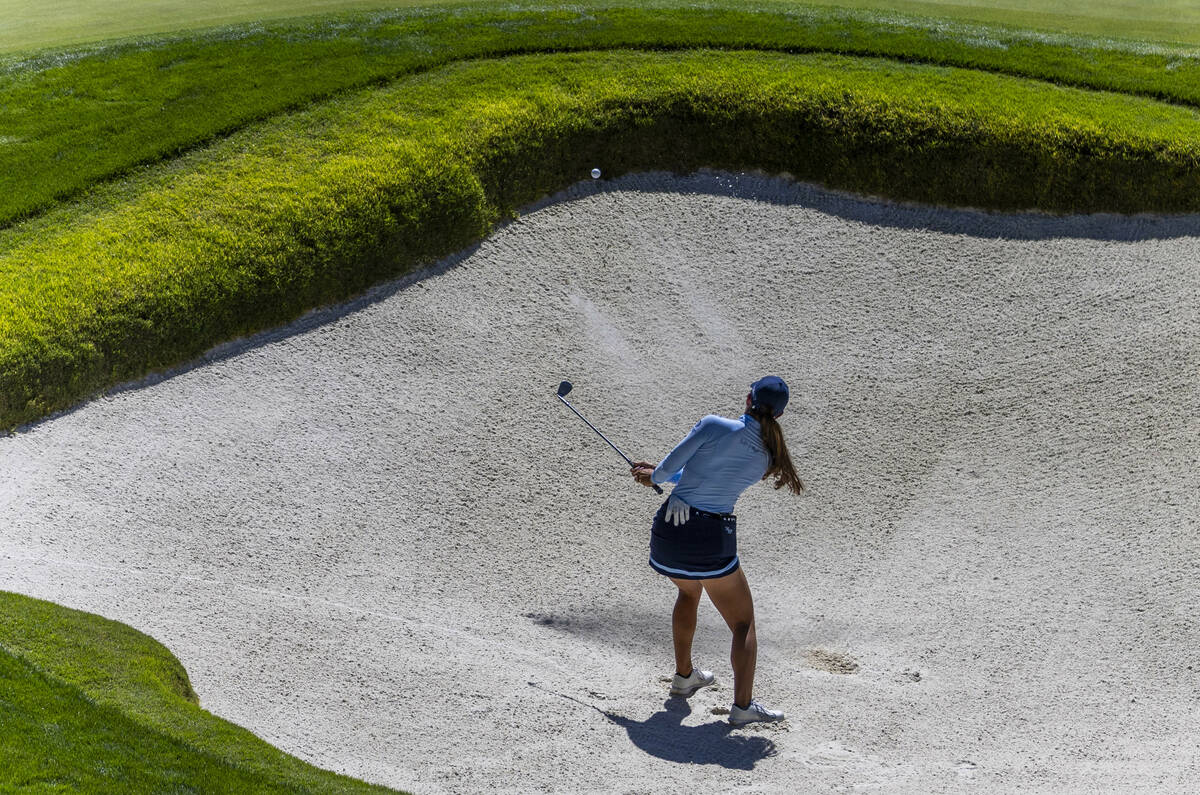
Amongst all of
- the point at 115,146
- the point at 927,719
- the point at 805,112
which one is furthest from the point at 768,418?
the point at 115,146

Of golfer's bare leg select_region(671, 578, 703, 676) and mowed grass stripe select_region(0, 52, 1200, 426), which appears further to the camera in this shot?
mowed grass stripe select_region(0, 52, 1200, 426)

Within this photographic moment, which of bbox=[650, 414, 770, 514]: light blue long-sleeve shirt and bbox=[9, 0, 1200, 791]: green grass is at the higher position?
bbox=[9, 0, 1200, 791]: green grass

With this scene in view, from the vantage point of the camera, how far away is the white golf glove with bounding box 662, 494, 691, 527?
300 inches

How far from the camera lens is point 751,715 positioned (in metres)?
8.13

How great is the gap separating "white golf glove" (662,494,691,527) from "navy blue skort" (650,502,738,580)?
0.10ft

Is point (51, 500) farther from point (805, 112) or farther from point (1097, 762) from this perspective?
point (805, 112)

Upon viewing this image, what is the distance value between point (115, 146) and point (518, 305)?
5.96 m

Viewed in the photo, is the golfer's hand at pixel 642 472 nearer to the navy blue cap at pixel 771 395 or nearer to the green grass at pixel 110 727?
the navy blue cap at pixel 771 395

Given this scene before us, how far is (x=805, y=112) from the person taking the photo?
1510 centimetres

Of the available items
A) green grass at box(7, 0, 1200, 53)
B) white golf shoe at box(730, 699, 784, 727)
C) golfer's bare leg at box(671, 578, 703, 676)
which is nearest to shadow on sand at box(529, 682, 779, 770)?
white golf shoe at box(730, 699, 784, 727)

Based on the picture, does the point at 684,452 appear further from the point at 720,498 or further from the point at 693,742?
the point at 693,742

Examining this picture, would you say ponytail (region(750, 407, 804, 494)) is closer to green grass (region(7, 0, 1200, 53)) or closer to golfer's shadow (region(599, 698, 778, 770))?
golfer's shadow (region(599, 698, 778, 770))

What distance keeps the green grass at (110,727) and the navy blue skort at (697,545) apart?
2.40 meters

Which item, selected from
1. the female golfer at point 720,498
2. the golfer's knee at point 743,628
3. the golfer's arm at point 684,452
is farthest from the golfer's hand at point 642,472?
the golfer's knee at point 743,628
